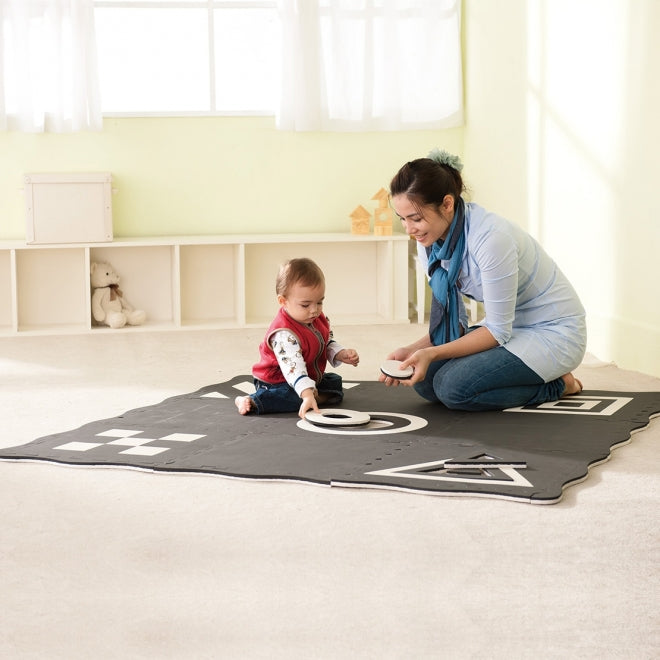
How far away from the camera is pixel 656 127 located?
295 centimetres

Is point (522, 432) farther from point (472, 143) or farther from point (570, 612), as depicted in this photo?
point (472, 143)

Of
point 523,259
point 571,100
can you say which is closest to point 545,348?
point 523,259

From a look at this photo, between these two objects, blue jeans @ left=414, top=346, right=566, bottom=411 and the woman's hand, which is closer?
the woman's hand

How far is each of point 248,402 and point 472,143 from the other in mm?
2314

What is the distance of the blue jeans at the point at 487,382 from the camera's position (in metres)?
2.48

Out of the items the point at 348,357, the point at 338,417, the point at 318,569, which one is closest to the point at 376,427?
the point at 338,417

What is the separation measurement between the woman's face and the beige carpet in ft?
2.18

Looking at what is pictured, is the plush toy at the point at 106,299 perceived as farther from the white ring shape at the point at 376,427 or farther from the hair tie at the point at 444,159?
the hair tie at the point at 444,159

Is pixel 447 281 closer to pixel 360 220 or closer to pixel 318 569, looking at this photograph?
pixel 318 569

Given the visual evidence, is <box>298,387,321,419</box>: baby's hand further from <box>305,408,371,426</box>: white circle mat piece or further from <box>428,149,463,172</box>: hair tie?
<box>428,149,463,172</box>: hair tie

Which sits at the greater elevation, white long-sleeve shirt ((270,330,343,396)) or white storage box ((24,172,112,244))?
white storage box ((24,172,112,244))

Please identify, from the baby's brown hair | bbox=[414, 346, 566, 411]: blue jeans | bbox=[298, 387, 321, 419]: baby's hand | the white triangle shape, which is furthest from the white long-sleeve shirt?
the white triangle shape

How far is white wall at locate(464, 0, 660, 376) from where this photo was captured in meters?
3.02

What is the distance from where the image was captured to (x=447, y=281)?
251 centimetres
